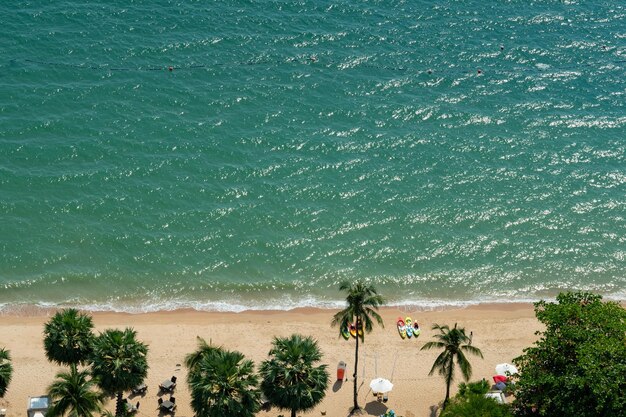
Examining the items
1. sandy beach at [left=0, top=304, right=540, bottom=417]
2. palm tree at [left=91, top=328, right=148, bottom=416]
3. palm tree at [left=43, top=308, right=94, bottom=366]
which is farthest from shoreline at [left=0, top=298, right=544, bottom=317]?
palm tree at [left=91, top=328, right=148, bottom=416]

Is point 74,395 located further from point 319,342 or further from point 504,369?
point 504,369

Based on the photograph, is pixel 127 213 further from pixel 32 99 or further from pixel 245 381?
pixel 245 381

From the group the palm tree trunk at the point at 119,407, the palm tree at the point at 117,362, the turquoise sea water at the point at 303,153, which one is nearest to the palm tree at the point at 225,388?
the palm tree at the point at 117,362

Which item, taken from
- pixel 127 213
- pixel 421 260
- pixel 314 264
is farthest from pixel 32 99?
pixel 421 260

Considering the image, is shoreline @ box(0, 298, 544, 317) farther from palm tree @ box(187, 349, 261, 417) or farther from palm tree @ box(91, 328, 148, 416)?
palm tree @ box(187, 349, 261, 417)

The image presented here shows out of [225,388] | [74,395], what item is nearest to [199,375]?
[225,388]
